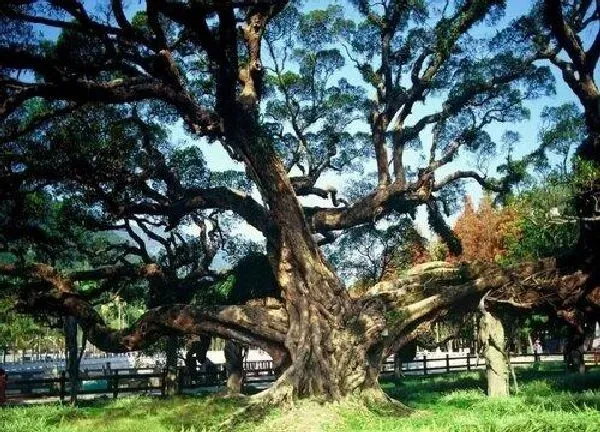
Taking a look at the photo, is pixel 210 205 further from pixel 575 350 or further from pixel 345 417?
pixel 575 350

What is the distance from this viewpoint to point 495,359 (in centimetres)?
1728

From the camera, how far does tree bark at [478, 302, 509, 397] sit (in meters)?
17.0

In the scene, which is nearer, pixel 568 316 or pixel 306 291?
pixel 306 291

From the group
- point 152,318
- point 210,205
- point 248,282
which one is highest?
point 210,205

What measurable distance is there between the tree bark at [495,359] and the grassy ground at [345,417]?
554 mm

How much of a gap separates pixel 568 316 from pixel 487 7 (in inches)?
437

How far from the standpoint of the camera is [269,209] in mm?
17219

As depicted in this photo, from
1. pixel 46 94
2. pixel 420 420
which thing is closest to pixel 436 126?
pixel 420 420

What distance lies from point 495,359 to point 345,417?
635cm

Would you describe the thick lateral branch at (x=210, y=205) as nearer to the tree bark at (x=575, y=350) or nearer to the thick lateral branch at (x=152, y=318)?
the thick lateral branch at (x=152, y=318)

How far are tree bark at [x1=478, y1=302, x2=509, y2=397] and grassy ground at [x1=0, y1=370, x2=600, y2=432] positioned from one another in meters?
0.55

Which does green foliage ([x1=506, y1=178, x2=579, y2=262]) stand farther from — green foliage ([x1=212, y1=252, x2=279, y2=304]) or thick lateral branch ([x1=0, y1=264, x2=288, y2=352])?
green foliage ([x1=212, y1=252, x2=279, y2=304])

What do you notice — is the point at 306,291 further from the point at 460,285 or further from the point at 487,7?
the point at 487,7

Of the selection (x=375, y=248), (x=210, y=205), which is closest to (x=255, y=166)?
(x=210, y=205)
